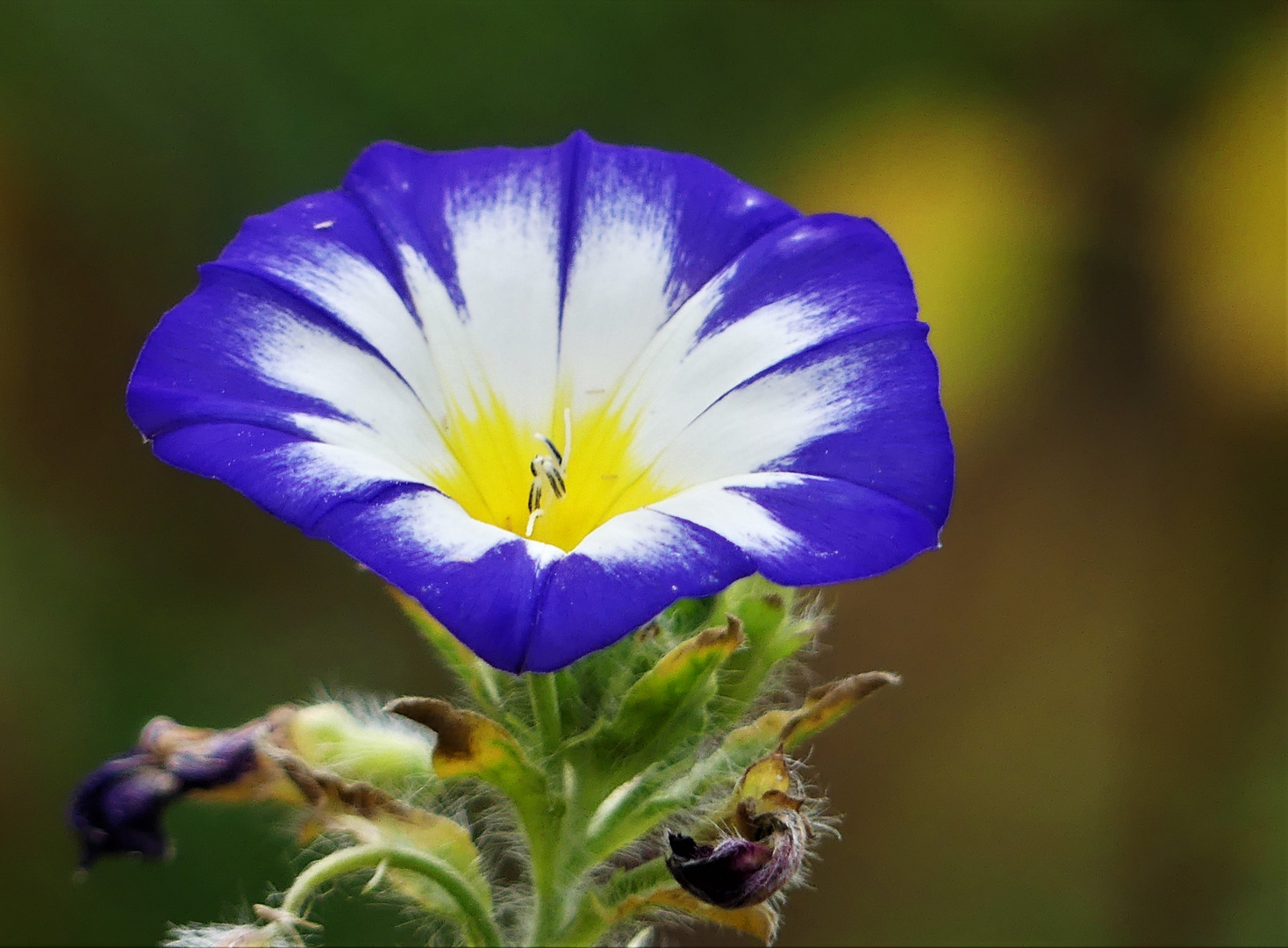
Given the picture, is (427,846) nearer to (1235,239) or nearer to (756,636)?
(756,636)

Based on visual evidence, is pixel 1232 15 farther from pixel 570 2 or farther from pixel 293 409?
pixel 293 409

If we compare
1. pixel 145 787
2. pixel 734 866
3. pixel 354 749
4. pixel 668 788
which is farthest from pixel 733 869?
pixel 145 787

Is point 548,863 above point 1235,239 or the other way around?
the other way around

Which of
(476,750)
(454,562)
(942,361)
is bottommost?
(942,361)

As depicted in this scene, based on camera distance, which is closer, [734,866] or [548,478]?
[734,866]

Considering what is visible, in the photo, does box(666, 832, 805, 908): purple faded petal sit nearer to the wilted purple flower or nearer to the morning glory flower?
the morning glory flower

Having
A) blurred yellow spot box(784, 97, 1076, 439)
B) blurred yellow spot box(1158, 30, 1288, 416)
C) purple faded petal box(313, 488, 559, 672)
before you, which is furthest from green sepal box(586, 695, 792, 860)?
blurred yellow spot box(1158, 30, 1288, 416)

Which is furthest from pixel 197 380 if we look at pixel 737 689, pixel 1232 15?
pixel 1232 15
